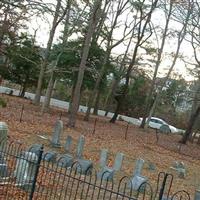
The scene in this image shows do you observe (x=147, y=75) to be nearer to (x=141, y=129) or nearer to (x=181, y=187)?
(x=141, y=129)

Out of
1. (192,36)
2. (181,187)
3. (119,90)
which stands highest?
(192,36)

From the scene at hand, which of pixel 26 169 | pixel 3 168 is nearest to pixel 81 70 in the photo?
pixel 3 168

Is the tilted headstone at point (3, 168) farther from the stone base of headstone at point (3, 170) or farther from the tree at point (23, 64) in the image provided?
the tree at point (23, 64)

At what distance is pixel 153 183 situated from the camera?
14.5 meters

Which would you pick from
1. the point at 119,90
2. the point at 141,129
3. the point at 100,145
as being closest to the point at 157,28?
the point at 141,129

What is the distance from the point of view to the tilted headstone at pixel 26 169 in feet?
32.0

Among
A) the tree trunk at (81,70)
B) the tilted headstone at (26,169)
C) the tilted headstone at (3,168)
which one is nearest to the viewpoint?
the tilted headstone at (26,169)

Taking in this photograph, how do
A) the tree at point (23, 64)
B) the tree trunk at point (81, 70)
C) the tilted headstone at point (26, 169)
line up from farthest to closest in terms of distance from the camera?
1. the tree at point (23, 64)
2. the tree trunk at point (81, 70)
3. the tilted headstone at point (26, 169)

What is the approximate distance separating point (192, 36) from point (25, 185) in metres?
25.2

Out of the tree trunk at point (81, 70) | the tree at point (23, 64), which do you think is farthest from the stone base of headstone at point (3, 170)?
the tree at point (23, 64)

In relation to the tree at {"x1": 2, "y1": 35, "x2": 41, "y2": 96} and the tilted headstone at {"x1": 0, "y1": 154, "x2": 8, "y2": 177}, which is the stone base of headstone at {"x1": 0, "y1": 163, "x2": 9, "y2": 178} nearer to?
the tilted headstone at {"x1": 0, "y1": 154, "x2": 8, "y2": 177}

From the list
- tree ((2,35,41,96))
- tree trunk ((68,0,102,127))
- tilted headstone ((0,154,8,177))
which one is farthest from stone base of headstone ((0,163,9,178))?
tree ((2,35,41,96))

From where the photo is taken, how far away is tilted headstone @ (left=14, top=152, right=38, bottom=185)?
977 cm

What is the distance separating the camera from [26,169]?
9898 millimetres
